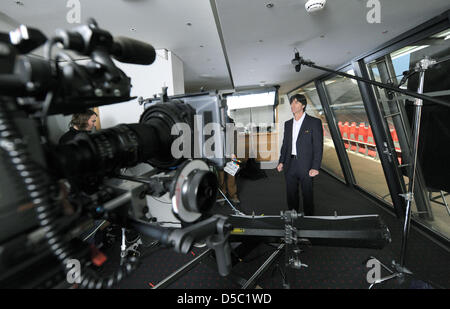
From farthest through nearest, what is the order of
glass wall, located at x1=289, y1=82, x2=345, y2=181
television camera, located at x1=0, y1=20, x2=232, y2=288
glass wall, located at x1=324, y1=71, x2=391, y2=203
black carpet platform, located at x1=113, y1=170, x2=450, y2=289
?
glass wall, located at x1=289, y1=82, x2=345, y2=181
glass wall, located at x1=324, y1=71, x2=391, y2=203
black carpet platform, located at x1=113, y1=170, x2=450, y2=289
television camera, located at x1=0, y1=20, x2=232, y2=288

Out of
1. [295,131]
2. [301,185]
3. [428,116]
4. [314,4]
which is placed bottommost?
[301,185]

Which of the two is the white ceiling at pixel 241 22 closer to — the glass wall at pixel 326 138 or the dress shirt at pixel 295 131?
the dress shirt at pixel 295 131

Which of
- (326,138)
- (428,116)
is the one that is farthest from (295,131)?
(326,138)

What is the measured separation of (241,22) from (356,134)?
9.43 ft

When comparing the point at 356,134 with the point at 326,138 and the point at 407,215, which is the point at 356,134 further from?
the point at 407,215

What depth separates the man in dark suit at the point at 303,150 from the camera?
86.7 inches

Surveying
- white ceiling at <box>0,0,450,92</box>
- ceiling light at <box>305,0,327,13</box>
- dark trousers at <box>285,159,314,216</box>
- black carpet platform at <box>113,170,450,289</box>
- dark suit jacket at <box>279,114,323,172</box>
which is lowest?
black carpet platform at <box>113,170,450,289</box>

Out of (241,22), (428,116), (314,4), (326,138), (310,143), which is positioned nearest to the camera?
(314,4)

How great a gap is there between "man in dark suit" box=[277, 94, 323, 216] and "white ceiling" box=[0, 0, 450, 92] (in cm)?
66

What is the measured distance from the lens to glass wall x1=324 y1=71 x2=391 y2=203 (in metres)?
2.98

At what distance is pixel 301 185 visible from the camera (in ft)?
7.50

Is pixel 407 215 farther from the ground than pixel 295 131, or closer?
closer

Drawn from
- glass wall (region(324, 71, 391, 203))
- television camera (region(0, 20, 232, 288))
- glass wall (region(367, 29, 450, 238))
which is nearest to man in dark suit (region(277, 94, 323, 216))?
glass wall (region(367, 29, 450, 238))

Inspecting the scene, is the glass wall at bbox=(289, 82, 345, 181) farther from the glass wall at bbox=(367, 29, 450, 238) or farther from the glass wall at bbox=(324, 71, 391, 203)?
the glass wall at bbox=(367, 29, 450, 238)
